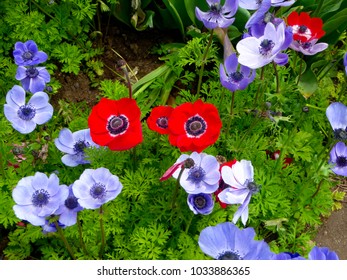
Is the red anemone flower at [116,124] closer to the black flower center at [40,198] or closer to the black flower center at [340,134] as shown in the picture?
the black flower center at [40,198]

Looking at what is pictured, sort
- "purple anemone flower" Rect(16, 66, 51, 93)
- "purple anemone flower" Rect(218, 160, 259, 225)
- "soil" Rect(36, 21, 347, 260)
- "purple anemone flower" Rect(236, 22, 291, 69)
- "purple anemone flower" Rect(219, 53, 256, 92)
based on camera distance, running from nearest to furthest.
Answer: "purple anemone flower" Rect(218, 160, 259, 225)
"purple anemone flower" Rect(236, 22, 291, 69)
"purple anemone flower" Rect(219, 53, 256, 92)
"purple anemone flower" Rect(16, 66, 51, 93)
"soil" Rect(36, 21, 347, 260)

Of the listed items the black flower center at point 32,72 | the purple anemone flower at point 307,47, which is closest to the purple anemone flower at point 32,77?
the black flower center at point 32,72


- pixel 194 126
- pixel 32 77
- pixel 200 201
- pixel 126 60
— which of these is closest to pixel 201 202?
pixel 200 201

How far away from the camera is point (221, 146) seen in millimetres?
1884

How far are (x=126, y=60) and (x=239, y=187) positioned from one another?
1.22 meters

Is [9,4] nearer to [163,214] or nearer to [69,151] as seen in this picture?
[69,151]

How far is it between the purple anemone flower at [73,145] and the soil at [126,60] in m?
0.54

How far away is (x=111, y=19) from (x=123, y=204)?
1.14 metres

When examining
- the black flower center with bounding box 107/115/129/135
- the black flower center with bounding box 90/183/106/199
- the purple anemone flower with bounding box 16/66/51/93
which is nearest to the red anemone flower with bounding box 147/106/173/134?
the black flower center with bounding box 107/115/129/135

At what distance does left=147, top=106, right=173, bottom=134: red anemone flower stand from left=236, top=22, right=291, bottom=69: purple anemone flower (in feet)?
0.94

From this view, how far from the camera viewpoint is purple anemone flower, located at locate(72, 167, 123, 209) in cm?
131

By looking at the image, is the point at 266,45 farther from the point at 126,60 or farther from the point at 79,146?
the point at 126,60

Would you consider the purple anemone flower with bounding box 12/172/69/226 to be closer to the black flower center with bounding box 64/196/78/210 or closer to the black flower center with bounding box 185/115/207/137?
the black flower center with bounding box 64/196/78/210

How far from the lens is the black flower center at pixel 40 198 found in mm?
1321
